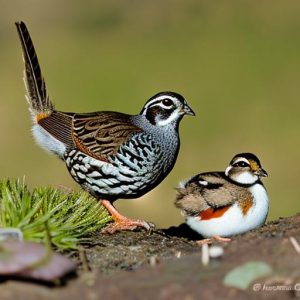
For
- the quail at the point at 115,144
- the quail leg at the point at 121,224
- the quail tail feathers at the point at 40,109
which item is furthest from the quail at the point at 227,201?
the quail tail feathers at the point at 40,109

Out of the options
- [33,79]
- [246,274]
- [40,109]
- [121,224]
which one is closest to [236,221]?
[121,224]

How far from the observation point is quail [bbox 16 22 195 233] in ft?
31.4

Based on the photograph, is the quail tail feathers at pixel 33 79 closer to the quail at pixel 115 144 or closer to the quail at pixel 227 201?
the quail at pixel 115 144

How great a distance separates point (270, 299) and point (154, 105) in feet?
15.4

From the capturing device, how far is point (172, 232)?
9.95 meters

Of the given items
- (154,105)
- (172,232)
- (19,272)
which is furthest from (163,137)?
(19,272)

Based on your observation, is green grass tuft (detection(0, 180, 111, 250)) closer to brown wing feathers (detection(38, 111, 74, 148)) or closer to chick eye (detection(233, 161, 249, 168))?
brown wing feathers (detection(38, 111, 74, 148))

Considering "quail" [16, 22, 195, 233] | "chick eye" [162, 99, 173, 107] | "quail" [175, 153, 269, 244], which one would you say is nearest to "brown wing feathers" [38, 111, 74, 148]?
"quail" [16, 22, 195, 233]

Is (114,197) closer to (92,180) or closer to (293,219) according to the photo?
(92,180)

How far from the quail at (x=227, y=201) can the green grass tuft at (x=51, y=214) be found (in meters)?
0.98

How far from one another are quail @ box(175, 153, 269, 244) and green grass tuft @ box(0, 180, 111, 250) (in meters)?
0.98

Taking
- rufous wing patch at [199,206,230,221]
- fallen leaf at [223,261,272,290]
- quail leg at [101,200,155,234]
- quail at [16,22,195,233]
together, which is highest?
quail at [16,22,195,233]

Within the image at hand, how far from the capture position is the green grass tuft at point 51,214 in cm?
750

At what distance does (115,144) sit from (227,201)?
1.57 meters
